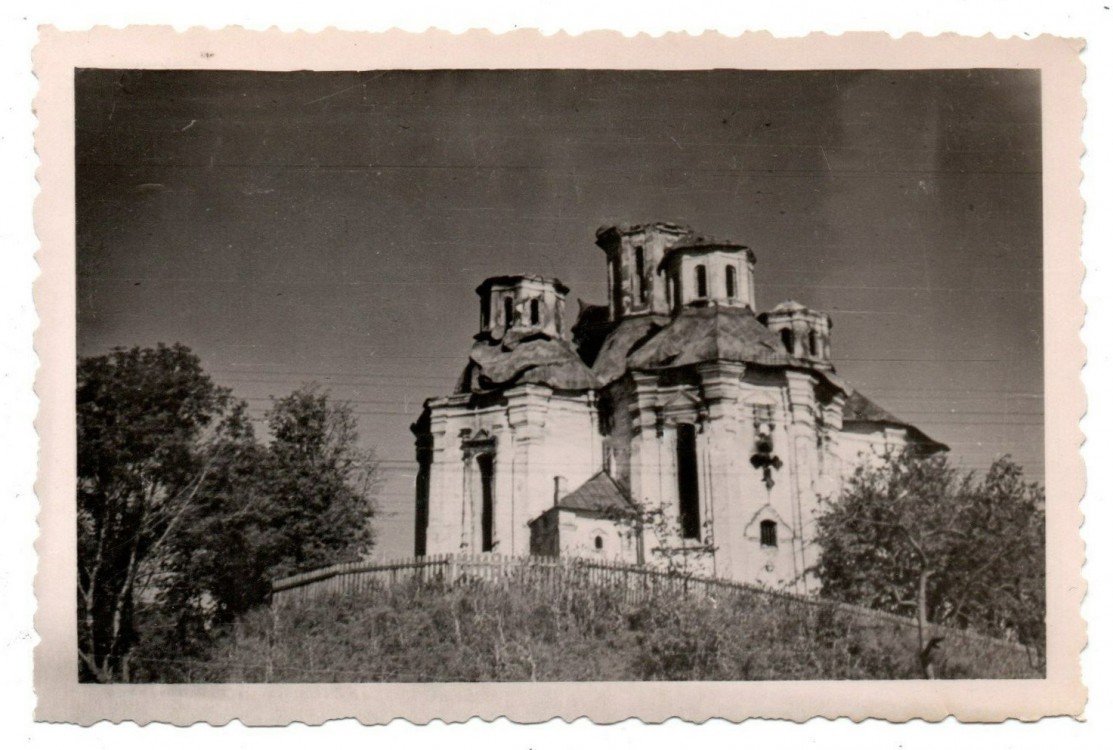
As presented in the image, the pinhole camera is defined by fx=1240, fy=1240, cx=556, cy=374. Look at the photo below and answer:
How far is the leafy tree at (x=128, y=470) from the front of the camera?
8.84m

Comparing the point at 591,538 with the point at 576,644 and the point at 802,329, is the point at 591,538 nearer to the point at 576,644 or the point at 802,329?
the point at 576,644

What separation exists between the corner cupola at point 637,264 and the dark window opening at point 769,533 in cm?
233

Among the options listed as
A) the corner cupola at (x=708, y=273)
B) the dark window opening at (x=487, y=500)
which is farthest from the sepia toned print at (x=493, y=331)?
the dark window opening at (x=487, y=500)

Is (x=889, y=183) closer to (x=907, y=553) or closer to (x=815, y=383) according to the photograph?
(x=815, y=383)

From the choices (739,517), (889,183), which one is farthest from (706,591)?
(889,183)

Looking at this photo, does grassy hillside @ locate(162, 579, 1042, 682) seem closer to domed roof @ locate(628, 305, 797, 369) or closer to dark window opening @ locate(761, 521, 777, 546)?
dark window opening @ locate(761, 521, 777, 546)

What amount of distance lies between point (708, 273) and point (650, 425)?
4.76ft

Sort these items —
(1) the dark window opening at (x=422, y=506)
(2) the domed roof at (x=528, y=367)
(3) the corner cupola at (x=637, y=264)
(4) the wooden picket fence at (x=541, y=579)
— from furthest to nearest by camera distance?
1. (2) the domed roof at (x=528, y=367)
2. (3) the corner cupola at (x=637, y=264)
3. (1) the dark window opening at (x=422, y=506)
4. (4) the wooden picket fence at (x=541, y=579)

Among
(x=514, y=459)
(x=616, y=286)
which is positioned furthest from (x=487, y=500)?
(x=616, y=286)

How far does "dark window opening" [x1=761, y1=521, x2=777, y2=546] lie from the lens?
969cm

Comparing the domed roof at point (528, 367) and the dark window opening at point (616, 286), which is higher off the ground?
the dark window opening at point (616, 286)

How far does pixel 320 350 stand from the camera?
9.30 m

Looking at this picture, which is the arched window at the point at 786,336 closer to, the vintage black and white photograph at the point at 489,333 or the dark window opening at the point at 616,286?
the vintage black and white photograph at the point at 489,333

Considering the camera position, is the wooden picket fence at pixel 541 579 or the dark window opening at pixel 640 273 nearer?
the wooden picket fence at pixel 541 579
